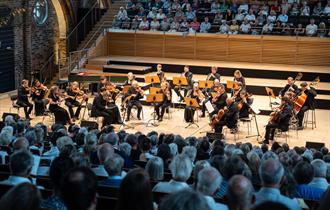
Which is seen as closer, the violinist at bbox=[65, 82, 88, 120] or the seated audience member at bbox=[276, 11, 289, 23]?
the violinist at bbox=[65, 82, 88, 120]

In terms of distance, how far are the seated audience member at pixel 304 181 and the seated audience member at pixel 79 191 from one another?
10.5 ft

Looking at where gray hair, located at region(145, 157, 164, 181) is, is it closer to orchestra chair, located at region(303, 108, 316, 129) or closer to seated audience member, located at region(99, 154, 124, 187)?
seated audience member, located at region(99, 154, 124, 187)

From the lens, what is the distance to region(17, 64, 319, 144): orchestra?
1327cm

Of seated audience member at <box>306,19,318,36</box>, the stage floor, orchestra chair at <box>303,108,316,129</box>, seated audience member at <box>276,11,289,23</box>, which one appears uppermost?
seated audience member at <box>276,11,289,23</box>

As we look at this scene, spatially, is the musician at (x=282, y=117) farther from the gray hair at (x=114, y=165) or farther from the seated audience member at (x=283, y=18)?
the seated audience member at (x=283, y=18)

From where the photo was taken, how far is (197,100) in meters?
15.1

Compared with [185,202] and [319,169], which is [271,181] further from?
[319,169]

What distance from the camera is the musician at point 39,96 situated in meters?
15.3

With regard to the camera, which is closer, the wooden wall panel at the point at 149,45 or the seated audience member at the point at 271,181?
the seated audience member at the point at 271,181

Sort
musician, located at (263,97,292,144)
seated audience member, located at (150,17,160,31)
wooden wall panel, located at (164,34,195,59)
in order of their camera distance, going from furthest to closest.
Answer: seated audience member, located at (150,17,160,31) → wooden wall panel, located at (164,34,195,59) → musician, located at (263,97,292,144)

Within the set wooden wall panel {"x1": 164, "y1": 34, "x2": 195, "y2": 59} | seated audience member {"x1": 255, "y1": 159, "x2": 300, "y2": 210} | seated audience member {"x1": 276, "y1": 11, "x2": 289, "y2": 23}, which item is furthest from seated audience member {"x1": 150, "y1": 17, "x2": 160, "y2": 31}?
seated audience member {"x1": 255, "y1": 159, "x2": 300, "y2": 210}

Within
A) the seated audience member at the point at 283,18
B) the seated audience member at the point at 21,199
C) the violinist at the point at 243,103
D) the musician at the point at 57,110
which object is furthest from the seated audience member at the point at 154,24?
the seated audience member at the point at 21,199

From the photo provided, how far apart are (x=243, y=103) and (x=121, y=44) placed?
1058cm

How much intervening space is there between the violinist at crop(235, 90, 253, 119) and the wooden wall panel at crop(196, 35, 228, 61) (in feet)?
27.4
